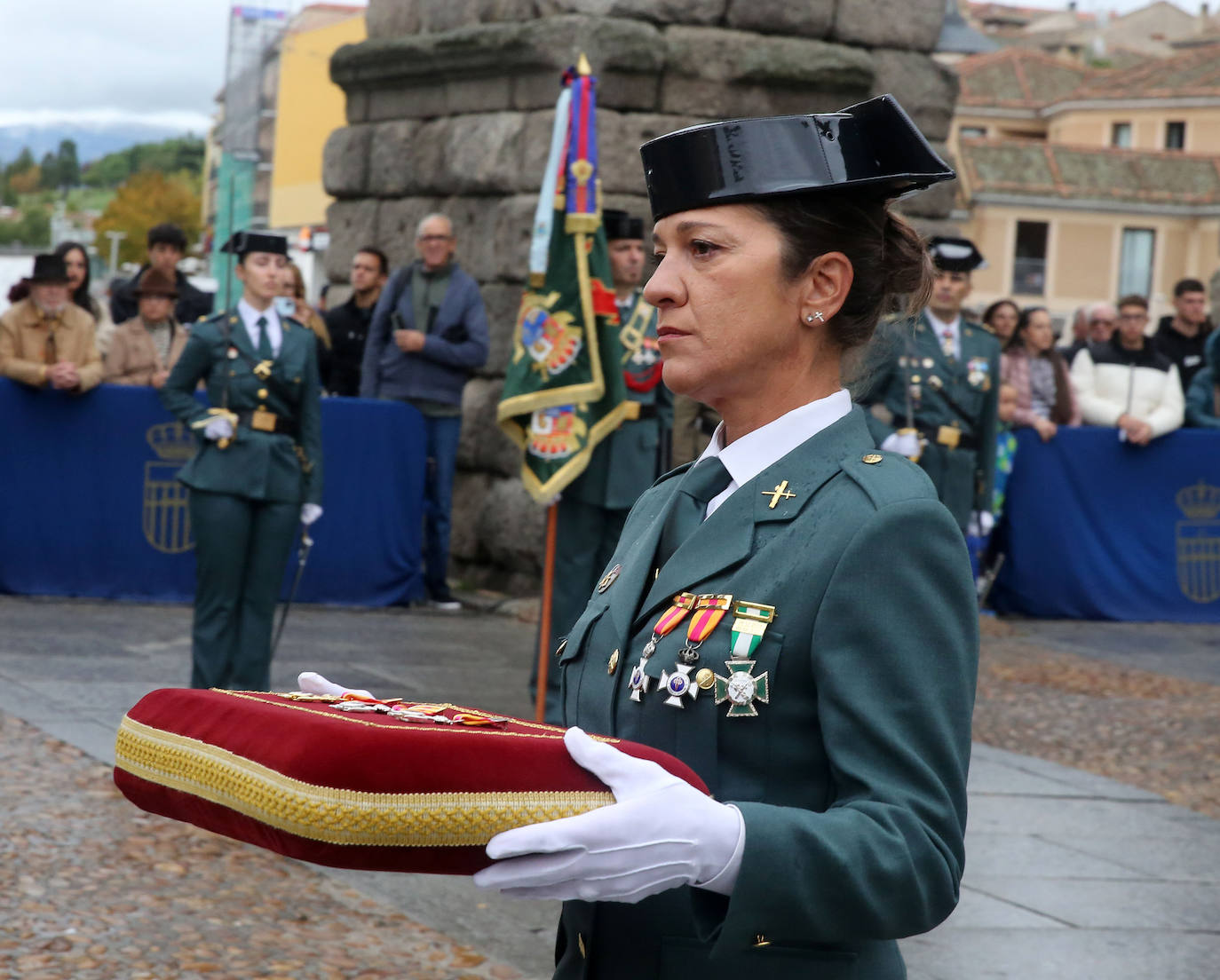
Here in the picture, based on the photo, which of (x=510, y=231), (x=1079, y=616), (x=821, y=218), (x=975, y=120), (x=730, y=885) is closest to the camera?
(x=730, y=885)

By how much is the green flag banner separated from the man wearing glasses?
5.41 meters

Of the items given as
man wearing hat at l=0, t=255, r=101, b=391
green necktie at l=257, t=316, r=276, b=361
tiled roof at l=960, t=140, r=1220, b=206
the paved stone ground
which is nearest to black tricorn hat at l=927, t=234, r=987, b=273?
the paved stone ground

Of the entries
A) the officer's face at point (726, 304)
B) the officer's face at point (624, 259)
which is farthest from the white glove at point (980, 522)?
the officer's face at point (726, 304)

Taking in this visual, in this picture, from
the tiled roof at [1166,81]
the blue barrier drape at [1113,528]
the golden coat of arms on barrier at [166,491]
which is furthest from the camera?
the tiled roof at [1166,81]

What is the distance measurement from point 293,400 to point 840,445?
210 inches

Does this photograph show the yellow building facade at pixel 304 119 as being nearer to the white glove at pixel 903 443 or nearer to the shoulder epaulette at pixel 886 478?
the white glove at pixel 903 443

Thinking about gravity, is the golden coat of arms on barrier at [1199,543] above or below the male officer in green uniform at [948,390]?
below

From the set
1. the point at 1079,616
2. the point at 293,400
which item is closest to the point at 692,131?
the point at 293,400

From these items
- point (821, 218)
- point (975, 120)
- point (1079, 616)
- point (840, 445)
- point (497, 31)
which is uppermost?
point (975, 120)

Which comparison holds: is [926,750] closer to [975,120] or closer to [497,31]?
[497,31]

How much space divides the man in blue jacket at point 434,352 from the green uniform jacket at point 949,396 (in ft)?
7.97

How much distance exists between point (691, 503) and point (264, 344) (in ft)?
16.8

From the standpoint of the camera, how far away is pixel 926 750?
177 centimetres

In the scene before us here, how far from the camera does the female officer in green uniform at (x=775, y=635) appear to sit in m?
1.69
